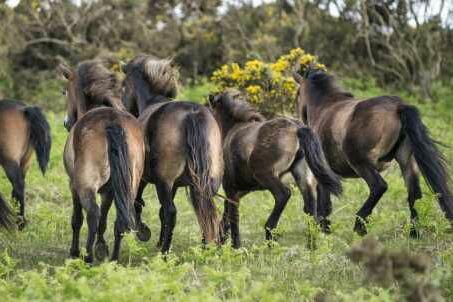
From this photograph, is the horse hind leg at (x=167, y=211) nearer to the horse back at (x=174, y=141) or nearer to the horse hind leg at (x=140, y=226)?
the horse back at (x=174, y=141)

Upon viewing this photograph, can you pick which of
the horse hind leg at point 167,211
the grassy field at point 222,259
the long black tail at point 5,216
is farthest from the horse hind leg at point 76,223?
the horse hind leg at point 167,211

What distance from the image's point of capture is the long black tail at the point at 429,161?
25.8ft

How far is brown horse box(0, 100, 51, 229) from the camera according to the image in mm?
9922

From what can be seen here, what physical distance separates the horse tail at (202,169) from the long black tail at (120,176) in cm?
89

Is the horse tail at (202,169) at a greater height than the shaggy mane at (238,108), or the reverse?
the shaggy mane at (238,108)

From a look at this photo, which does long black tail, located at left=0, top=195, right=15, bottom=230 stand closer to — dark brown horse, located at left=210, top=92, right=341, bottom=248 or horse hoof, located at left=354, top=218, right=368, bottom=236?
dark brown horse, located at left=210, top=92, right=341, bottom=248

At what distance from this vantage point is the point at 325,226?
9227 mm

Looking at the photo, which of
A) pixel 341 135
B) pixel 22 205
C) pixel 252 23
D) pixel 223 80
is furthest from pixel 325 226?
pixel 252 23

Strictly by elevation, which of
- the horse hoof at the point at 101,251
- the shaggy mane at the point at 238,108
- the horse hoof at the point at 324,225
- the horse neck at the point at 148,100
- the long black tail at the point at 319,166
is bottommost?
the horse hoof at the point at 324,225

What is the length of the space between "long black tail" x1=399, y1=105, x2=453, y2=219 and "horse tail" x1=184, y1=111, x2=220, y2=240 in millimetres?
2327

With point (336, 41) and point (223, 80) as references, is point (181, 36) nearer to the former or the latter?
point (336, 41)

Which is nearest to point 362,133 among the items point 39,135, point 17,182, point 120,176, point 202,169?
point 202,169

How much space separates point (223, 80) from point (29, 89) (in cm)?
908

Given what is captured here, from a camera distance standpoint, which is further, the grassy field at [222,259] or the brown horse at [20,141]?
the brown horse at [20,141]
